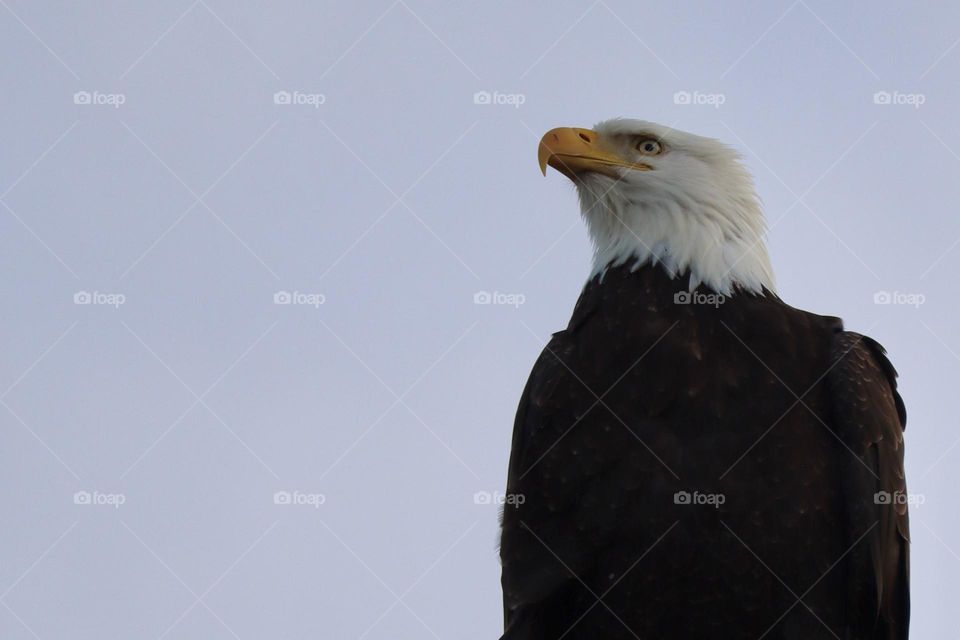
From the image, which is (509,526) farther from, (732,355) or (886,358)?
(886,358)

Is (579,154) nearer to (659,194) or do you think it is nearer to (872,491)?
(659,194)

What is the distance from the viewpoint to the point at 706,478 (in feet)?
17.1

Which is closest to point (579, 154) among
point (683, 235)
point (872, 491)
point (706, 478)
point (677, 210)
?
point (677, 210)

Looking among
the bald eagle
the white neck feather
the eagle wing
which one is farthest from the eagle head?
the eagle wing

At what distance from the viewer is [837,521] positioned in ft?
17.4

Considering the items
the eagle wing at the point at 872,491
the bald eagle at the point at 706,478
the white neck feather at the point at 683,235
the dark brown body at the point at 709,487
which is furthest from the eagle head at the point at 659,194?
the eagle wing at the point at 872,491

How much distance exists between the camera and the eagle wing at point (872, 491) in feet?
17.3

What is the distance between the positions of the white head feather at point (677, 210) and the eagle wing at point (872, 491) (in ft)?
2.25

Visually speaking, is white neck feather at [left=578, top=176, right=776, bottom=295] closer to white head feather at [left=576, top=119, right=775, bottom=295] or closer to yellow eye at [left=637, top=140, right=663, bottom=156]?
white head feather at [left=576, top=119, right=775, bottom=295]

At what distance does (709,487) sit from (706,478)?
0.12 feet

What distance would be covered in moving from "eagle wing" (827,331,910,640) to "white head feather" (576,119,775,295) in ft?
2.25

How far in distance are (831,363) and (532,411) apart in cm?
127

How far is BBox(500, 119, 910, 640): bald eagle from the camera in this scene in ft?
17.0

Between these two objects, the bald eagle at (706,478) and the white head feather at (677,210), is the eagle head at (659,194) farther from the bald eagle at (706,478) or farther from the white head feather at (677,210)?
the bald eagle at (706,478)
